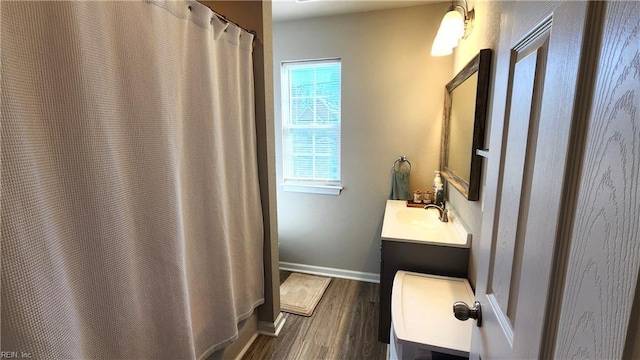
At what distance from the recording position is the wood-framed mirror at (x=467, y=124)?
4.52 feet

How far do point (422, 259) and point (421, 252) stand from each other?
45 mm

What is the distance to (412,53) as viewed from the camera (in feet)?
7.66

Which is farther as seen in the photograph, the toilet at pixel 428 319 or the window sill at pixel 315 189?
the window sill at pixel 315 189

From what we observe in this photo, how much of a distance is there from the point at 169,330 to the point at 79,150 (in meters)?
0.74

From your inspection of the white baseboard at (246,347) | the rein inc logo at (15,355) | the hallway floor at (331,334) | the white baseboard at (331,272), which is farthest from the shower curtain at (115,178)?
the white baseboard at (331,272)

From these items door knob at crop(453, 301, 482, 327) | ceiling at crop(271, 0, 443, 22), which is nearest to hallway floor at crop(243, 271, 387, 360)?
door knob at crop(453, 301, 482, 327)

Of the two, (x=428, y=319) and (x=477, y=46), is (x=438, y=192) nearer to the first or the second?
(x=477, y=46)

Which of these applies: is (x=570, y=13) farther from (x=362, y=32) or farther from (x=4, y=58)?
(x=362, y=32)

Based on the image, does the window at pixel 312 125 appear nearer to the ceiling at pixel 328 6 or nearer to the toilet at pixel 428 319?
the ceiling at pixel 328 6

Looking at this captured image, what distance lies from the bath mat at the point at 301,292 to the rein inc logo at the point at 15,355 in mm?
1758

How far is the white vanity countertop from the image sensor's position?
161cm

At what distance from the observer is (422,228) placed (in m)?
1.82

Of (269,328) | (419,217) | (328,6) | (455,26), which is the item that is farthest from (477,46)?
(269,328)

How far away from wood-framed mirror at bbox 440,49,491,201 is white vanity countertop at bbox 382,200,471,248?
10.7 inches
